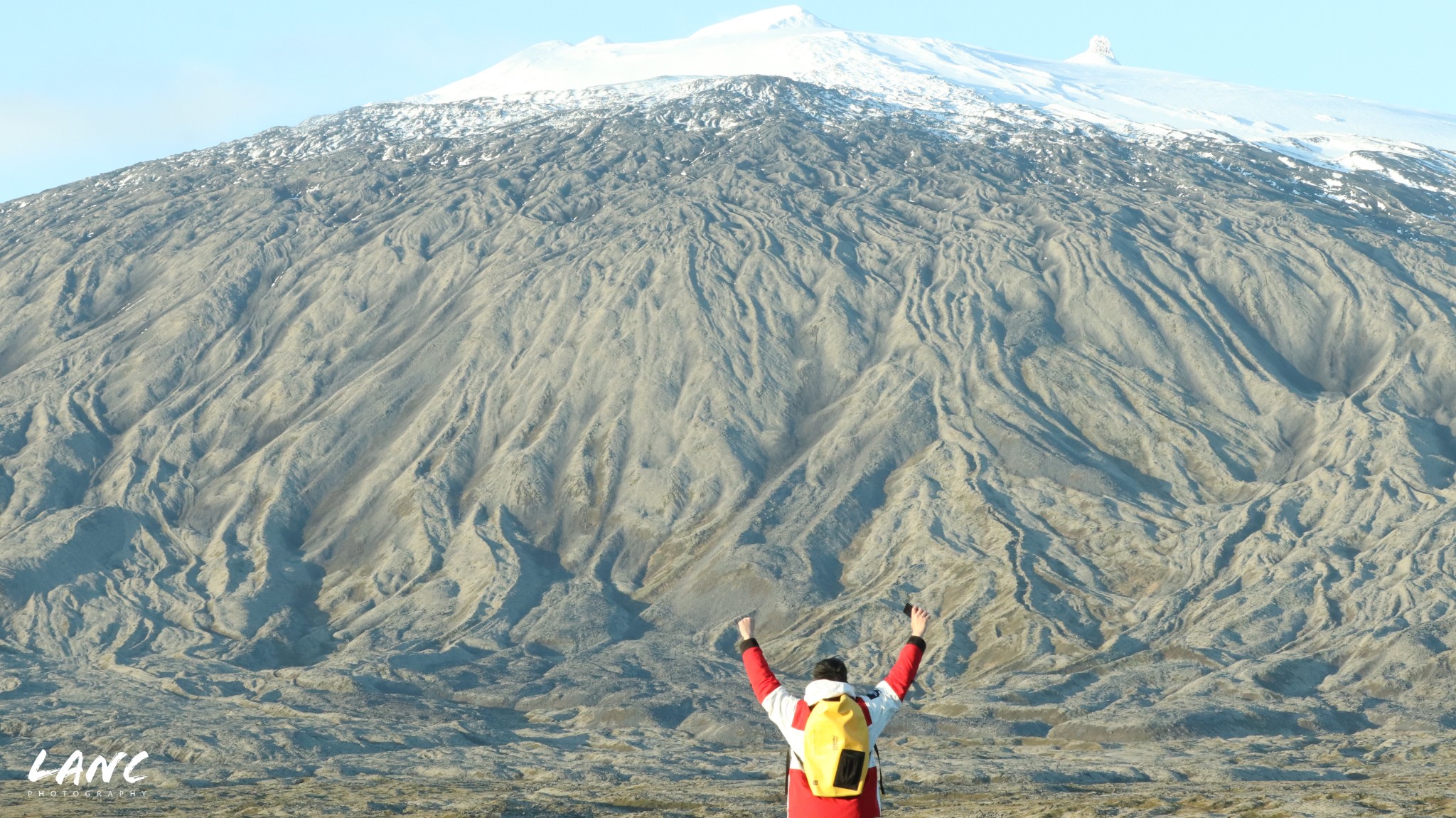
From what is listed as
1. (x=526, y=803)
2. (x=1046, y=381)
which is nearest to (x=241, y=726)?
(x=526, y=803)

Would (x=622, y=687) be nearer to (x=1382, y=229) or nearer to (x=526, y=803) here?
(x=526, y=803)

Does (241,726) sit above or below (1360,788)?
below

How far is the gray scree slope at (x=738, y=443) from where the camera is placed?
9781 cm

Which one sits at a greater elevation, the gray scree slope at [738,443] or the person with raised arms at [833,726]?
the person with raised arms at [833,726]

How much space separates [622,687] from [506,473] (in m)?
33.3

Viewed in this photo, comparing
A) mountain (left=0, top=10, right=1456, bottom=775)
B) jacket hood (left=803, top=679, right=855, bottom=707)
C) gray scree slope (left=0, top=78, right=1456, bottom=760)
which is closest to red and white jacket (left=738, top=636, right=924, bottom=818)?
jacket hood (left=803, top=679, right=855, bottom=707)

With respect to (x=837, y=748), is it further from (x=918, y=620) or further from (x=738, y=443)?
(x=738, y=443)

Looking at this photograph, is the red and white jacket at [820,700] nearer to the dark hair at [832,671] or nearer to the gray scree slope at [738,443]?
the dark hair at [832,671]

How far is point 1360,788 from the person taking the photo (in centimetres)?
5081

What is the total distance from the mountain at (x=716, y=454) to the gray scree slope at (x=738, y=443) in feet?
1.39

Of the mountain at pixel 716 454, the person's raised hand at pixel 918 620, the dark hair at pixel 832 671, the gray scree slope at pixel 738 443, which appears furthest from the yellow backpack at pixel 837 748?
the gray scree slope at pixel 738 443

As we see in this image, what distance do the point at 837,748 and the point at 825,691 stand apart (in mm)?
499

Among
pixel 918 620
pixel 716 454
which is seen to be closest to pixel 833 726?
pixel 918 620

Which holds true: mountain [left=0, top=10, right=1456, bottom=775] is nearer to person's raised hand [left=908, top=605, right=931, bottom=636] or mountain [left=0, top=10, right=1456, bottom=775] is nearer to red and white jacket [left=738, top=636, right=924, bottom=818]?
red and white jacket [left=738, top=636, right=924, bottom=818]
